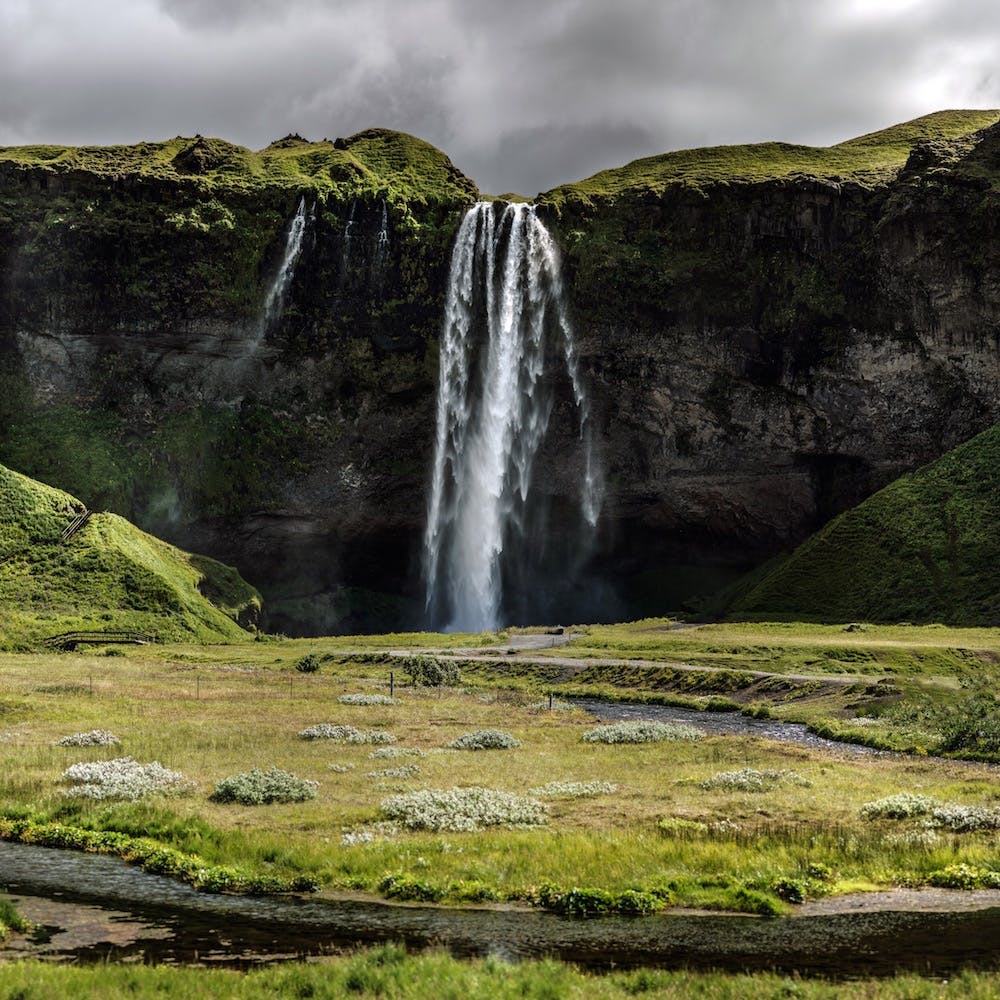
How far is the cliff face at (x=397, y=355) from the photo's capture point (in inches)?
4259

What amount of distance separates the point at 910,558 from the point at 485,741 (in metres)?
63.9

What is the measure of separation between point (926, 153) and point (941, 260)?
1248 centimetres

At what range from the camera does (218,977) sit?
1481cm

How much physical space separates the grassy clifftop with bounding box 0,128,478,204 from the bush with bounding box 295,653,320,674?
196 ft

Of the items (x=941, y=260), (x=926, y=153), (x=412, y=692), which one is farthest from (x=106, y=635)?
(x=926, y=153)

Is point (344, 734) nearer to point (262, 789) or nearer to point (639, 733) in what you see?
point (639, 733)

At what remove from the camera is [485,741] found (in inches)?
1480

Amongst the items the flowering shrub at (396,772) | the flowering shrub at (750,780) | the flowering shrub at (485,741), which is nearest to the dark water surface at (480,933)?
the flowering shrub at (750,780)

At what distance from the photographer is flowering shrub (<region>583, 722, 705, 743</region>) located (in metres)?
39.8

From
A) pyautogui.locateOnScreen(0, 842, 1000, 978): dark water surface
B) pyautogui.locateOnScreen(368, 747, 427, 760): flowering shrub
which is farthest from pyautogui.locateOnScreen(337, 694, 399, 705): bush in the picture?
pyautogui.locateOnScreen(0, 842, 1000, 978): dark water surface

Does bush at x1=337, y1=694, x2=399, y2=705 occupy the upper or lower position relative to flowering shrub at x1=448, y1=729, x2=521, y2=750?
lower

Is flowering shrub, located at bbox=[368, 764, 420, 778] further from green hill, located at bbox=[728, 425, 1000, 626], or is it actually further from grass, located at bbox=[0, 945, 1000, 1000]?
green hill, located at bbox=[728, 425, 1000, 626]

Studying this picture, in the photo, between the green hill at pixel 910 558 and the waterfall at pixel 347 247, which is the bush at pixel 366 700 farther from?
the waterfall at pixel 347 247

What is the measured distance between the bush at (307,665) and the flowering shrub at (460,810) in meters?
45.2
